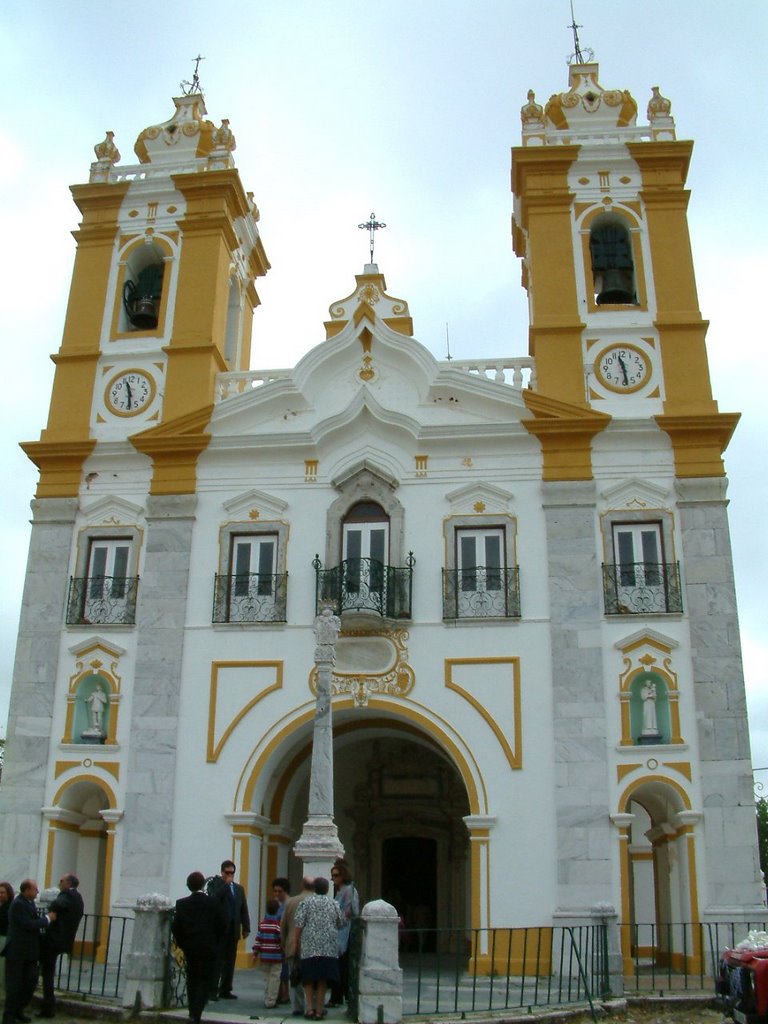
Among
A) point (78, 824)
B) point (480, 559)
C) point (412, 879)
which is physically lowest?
point (412, 879)

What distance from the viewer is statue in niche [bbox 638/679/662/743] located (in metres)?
15.4

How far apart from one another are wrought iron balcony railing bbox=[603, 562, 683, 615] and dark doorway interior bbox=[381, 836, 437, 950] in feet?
19.3

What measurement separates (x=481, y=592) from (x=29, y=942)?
856cm

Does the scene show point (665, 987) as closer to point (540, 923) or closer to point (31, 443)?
point (540, 923)

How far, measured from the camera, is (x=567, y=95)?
2042 centimetres

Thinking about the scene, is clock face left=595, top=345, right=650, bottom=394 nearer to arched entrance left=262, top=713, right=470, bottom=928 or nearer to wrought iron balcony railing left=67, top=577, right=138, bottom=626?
arched entrance left=262, top=713, right=470, bottom=928

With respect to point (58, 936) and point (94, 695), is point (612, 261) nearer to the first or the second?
point (94, 695)

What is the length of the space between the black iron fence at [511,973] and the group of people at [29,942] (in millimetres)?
3224

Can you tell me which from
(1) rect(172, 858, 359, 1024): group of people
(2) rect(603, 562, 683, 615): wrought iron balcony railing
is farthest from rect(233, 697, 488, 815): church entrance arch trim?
(1) rect(172, 858, 359, 1024): group of people

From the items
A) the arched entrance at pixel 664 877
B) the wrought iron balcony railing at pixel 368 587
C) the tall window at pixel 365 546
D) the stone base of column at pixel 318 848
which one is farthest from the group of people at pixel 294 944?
the tall window at pixel 365 546

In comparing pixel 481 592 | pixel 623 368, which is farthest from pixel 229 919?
pixel 623 368

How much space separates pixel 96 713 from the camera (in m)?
16.6

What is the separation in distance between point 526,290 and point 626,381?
4988mm

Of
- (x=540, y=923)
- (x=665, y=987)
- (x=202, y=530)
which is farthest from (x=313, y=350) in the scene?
(x=665, y=987)
